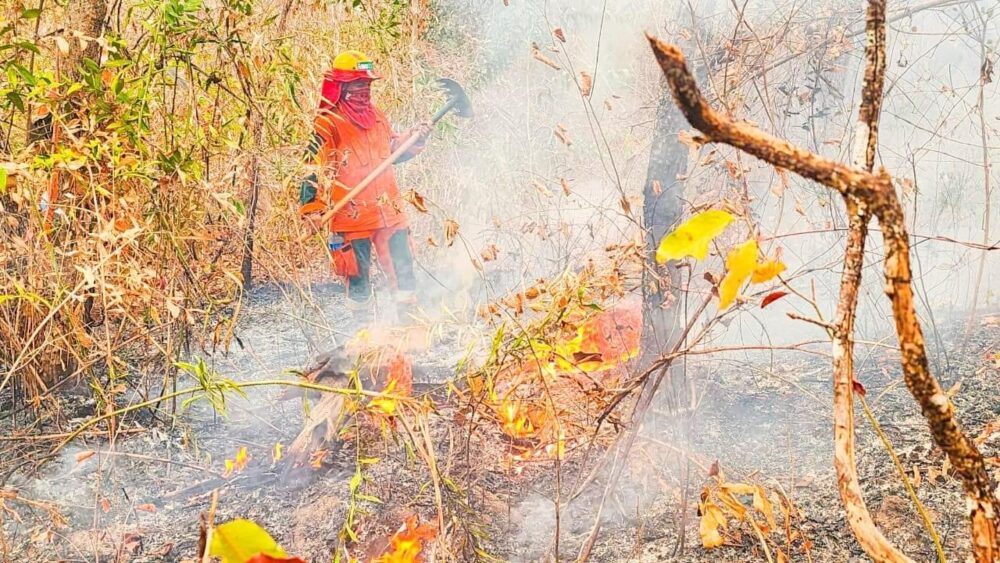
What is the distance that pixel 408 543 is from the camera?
2541 millimetres

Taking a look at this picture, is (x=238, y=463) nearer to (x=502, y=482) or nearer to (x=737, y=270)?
(x=502, y=482)

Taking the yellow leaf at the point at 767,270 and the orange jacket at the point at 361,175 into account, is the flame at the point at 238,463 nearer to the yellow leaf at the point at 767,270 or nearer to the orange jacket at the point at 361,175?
the orange jacket at the point at 361,175

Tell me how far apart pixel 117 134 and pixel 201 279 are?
0.87 meters

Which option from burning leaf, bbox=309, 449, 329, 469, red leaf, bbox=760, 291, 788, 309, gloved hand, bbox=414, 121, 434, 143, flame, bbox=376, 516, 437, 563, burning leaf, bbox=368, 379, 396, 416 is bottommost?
flame, bbox=376, 516, 437, 563

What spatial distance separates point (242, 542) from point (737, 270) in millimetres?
447

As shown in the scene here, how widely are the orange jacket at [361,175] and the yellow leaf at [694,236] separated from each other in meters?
3.82

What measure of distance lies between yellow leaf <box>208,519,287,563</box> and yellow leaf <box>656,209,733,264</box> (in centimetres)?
35

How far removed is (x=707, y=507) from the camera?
181cm

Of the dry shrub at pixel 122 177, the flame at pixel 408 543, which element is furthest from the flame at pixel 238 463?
the flame at pixel 408 543

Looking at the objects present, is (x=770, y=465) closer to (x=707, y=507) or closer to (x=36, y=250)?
(x=707, y=507)

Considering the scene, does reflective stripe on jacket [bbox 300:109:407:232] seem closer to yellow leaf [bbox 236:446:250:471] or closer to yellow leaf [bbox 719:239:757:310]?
yellow leaf [bbox 236:446:250:471]

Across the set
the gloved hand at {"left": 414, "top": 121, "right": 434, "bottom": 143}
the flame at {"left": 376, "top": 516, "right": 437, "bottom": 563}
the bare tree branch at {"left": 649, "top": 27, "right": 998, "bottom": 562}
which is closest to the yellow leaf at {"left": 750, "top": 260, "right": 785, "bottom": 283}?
the bare tree branch at {"left": 649, "top": 27, "right": 998, "bottom": 562}

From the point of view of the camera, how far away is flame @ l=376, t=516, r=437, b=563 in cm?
251

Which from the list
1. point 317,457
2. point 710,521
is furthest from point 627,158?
point 710,521
